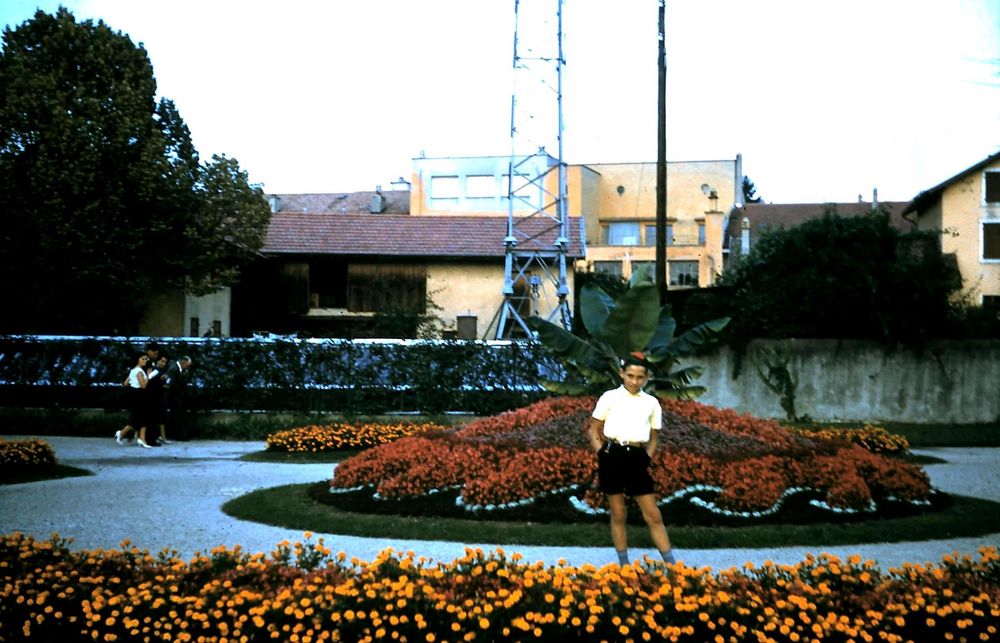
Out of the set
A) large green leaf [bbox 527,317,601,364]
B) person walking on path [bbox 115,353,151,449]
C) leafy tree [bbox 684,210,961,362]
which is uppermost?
leafy tree [bbox 684,210,961,362]

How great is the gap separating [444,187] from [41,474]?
183 ft

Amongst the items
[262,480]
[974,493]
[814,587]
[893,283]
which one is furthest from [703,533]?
[893,283]

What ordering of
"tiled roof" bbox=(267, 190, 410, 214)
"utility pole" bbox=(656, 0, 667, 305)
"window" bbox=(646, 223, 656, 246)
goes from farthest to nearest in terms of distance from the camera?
"tiled roof" bbox=(267, 190, 410, 214)
"window" bbox=(646, 223, 656, 246)
"utility pole" bbox=(656, 0, 667, 305)

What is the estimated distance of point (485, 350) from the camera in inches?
1045

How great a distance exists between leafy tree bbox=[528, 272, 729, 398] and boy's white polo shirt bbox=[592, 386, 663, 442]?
6.16 metres

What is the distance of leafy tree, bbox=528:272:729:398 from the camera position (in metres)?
15.5

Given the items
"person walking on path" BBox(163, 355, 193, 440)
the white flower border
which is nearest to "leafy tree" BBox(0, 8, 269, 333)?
"person walking on path" BBox(163, 355, 193, 440)

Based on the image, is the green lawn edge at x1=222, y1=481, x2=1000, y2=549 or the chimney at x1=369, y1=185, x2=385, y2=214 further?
the chimney at x1=369, y1=185, x2=385, y2=214

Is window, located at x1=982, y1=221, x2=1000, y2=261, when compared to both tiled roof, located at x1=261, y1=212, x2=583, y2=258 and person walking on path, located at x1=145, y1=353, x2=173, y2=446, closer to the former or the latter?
tiled roof, located at x1=261, y1=212, x2=583, y2=258

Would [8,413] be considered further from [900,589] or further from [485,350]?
[900,589]

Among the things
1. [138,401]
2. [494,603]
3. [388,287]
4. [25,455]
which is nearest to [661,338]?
[25,455]

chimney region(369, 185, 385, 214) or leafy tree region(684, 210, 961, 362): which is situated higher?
chimney region(369, 185, 385, 214)

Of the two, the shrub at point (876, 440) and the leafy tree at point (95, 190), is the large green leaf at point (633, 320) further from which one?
the leafy tree at point (95, 190)

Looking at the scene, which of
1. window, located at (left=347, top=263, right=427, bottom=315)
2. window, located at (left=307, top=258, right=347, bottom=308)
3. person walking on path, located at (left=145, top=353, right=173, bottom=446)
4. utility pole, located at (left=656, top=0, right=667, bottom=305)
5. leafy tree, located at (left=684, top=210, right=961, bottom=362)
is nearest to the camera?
person walking on path, located at (left=145, top=353, right=173, bottom=446)
